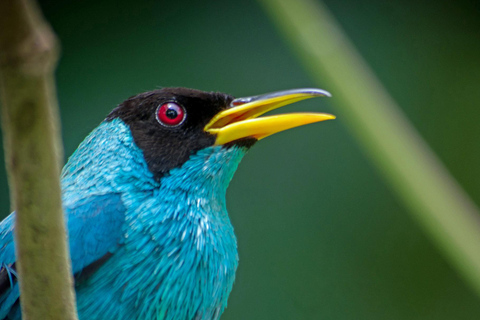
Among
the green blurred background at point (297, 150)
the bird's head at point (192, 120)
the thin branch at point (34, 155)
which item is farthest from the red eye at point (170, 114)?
the green blurred background at point (297, 150)

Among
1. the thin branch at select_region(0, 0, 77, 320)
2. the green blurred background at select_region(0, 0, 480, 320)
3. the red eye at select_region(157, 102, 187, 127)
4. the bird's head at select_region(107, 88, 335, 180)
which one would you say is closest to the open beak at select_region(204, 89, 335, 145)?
the bird's head at select_region(107, 88, 335, 180)

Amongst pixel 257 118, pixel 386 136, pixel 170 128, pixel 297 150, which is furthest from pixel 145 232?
pixel 297 150

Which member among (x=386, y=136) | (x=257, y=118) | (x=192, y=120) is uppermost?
(x=192, y=120)

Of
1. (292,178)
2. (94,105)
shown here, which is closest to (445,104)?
(292,178)

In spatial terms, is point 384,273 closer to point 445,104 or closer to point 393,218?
point 393,218

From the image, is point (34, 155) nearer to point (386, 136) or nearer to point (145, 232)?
point (145, 232)

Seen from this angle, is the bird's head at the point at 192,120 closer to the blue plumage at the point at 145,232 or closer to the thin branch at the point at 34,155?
the blue plumage at the point at 145,232
